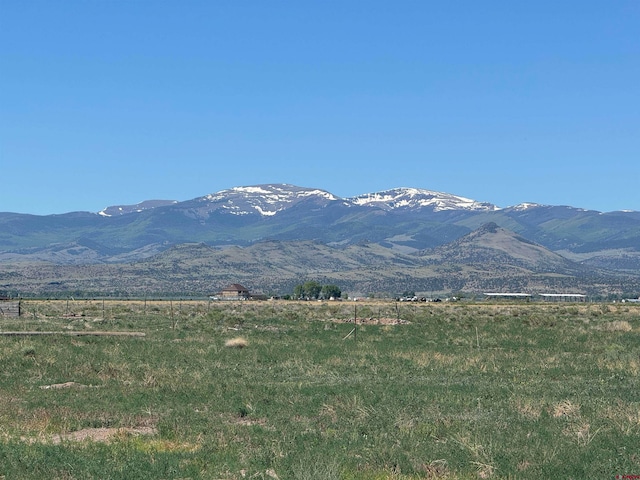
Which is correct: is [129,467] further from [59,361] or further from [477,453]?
[59,361]

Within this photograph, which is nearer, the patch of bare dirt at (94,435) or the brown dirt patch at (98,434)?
the patch of bare dirt at (94,435)

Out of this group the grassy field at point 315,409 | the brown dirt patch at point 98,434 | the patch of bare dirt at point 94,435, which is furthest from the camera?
the brown dirt patch at point 98,434

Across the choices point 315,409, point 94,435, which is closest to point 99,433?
point 94,435

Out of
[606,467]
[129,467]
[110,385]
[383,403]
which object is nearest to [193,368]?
[110,385]

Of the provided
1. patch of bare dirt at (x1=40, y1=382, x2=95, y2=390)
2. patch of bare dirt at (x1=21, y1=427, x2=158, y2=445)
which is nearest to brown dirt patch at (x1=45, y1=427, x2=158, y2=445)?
patch of bare dirt at (x1=21, y1=427, x2=158, y2=445)

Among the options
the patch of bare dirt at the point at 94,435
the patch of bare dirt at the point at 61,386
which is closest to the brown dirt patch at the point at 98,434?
the patch of bare dirt at the point at 94,435

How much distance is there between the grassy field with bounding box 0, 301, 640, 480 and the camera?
1642 cm

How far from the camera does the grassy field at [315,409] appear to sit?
16422mm

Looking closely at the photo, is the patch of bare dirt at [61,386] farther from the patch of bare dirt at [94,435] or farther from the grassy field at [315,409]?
the patch of bare dirt at [94,435]

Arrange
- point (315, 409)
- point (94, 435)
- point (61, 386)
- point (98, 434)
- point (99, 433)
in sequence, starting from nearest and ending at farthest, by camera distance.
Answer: point (94, 435), point (98, 434), point (99, 433), point (315, 409), point (61, 386)

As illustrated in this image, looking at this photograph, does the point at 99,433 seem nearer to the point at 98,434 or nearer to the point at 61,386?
the point at 98,434

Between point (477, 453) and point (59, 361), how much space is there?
20456 mm

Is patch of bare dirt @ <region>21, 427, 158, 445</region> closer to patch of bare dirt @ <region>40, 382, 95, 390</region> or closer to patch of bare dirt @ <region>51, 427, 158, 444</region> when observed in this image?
patch of bare dirt @ <region>51, 427, 158, 444</region>

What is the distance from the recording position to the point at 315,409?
22812 millimetres
